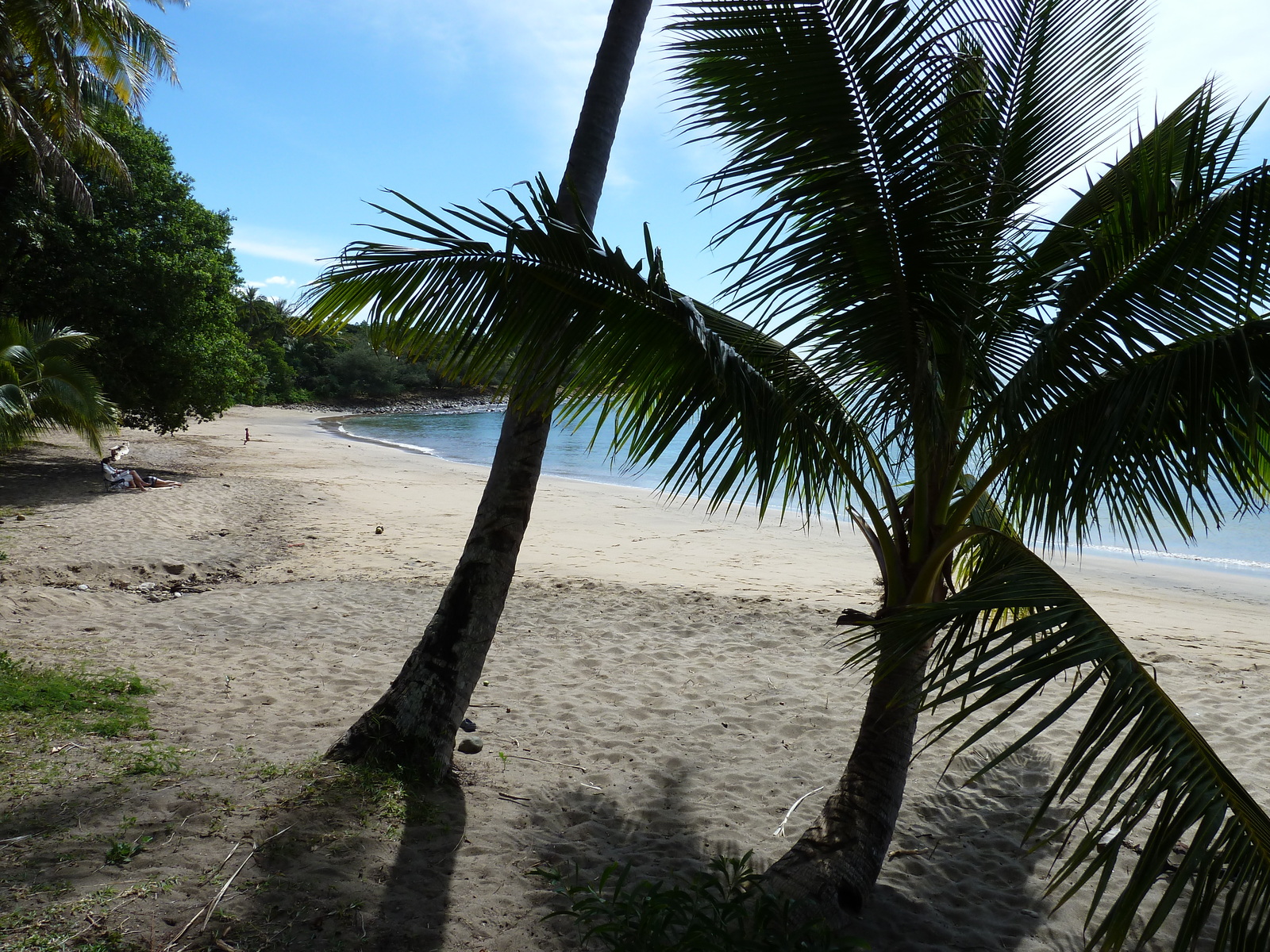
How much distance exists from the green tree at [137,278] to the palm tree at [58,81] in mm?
683

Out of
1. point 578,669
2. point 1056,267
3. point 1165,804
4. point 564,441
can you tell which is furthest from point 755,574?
point 564,441

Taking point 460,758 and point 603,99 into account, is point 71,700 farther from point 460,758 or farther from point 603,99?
point 603,99

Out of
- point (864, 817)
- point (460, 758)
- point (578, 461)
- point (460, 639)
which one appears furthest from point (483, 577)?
point (578, 461)

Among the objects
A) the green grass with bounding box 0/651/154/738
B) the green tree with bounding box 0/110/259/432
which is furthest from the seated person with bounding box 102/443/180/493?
the green grass with bounding box 0/651/154/738

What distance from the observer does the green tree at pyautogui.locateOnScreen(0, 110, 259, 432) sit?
42.5ft

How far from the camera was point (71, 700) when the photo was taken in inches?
161

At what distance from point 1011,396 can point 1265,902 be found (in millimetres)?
1531

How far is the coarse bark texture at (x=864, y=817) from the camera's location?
10.1 feet

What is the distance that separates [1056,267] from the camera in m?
3.05

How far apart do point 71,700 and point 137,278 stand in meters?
11.5

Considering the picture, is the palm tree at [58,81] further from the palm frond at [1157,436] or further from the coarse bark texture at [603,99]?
the palm frond at [1157,436]

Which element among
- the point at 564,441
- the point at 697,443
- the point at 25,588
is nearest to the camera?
the point at 697,443

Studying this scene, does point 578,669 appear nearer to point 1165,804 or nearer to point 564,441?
point 1165,804

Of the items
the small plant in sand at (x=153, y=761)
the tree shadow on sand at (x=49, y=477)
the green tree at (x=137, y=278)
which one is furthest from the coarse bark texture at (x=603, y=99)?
the green tree at (x=137, y=278)
